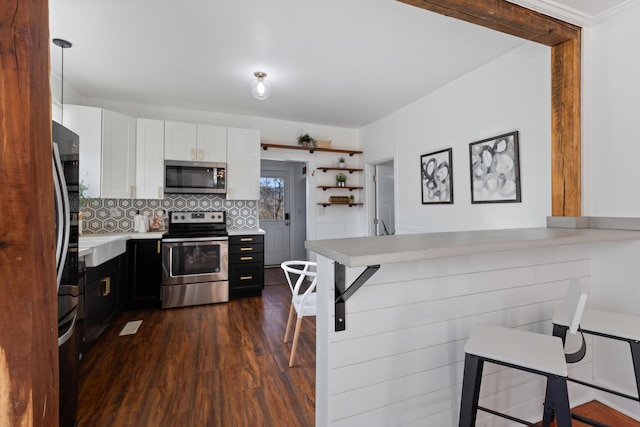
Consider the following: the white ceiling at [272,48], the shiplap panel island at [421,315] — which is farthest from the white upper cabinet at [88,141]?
the shiplap panel island at [421,315]

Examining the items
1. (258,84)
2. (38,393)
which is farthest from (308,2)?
(38,393)

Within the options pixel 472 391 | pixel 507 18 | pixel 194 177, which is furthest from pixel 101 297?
pixel 507 18

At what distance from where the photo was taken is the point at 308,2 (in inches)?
72.7

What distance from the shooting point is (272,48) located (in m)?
2.36

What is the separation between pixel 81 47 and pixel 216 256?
2.31 meters

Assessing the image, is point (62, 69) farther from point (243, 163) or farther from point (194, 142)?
point (243, 163)

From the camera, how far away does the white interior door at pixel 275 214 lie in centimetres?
584

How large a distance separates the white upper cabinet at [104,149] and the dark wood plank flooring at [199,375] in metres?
1.44

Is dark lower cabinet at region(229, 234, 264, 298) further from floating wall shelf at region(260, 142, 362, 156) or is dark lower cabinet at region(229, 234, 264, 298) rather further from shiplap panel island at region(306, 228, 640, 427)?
shiplap panel island at region(306, 228, 640, 427)

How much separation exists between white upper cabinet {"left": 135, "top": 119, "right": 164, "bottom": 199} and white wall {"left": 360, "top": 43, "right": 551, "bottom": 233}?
9.70 feet

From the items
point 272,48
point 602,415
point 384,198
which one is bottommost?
point 602,415

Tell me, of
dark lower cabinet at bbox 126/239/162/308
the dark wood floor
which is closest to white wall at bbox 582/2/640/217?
the dark wood floor

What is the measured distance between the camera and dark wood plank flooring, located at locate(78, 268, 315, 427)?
1.66 meters

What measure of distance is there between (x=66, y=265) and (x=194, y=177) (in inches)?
96.4
